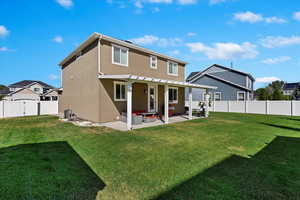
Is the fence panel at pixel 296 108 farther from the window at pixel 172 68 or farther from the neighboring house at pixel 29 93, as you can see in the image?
the neighboring house at pixel 29 93

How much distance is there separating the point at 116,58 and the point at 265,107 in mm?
16036

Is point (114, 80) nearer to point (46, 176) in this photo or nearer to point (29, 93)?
point (46, 176)

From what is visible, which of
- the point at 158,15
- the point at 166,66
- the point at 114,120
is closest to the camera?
the point at 114,120

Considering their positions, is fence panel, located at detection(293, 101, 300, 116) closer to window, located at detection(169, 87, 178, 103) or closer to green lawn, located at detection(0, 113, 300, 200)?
window, located at detection(169, 87, 178, 103)

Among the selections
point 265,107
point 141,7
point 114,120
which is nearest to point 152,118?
point 114,120

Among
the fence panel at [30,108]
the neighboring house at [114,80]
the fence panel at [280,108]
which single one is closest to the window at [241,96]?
the fence panel at [280,108]

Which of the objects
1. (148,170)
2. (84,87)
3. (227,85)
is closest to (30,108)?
(84,87)

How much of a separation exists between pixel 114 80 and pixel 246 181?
27.0 ft

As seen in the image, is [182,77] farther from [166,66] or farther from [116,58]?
[116,58]

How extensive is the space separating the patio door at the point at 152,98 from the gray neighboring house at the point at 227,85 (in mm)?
10923

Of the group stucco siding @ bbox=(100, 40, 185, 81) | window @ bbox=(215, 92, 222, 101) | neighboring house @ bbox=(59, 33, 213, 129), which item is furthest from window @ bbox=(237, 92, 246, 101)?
neighboring house @ bbox=(59, 33, 213, 129)

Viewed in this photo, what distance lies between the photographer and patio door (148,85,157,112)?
11472 mm

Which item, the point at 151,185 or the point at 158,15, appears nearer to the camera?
the point at 151,185

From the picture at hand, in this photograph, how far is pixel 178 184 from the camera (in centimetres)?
264
